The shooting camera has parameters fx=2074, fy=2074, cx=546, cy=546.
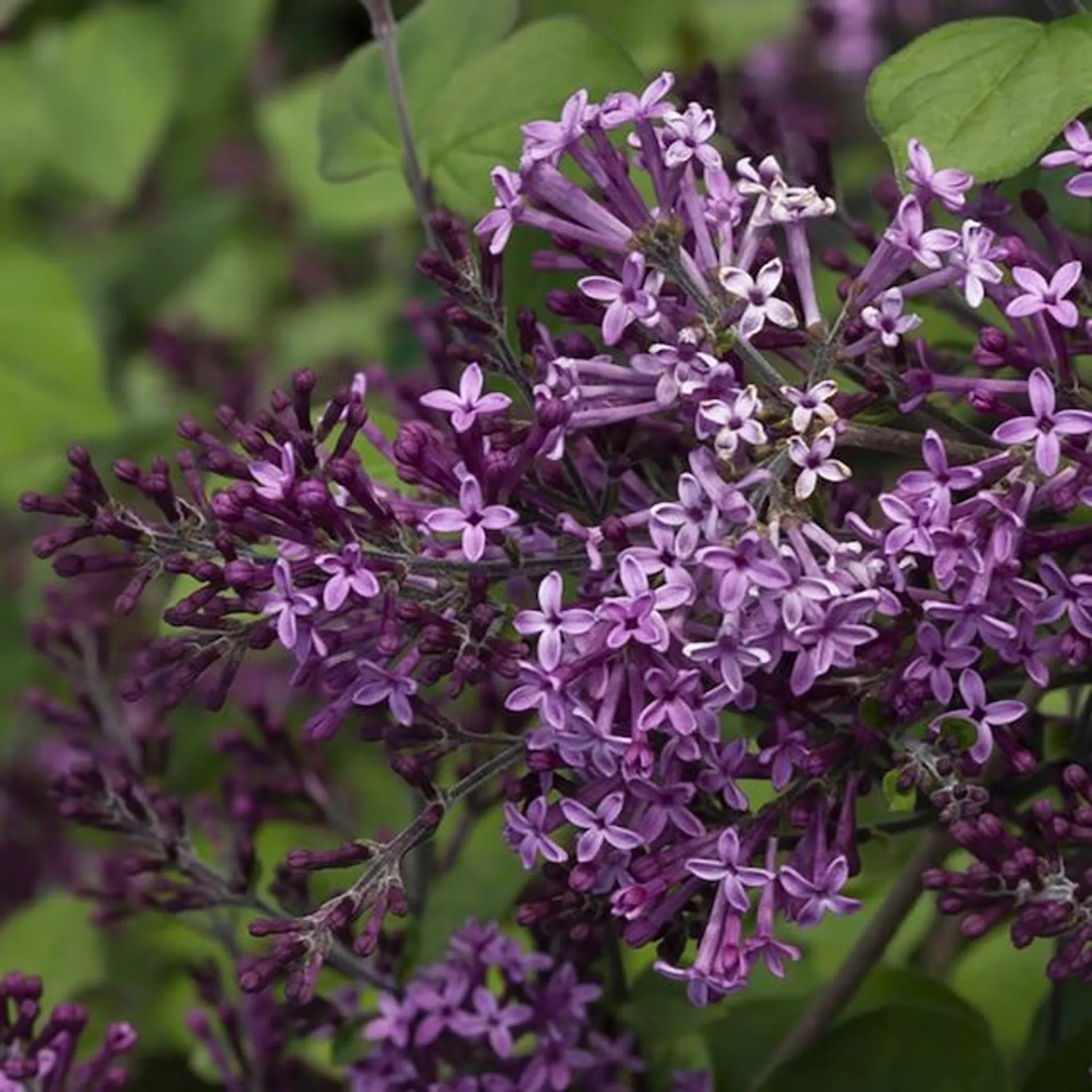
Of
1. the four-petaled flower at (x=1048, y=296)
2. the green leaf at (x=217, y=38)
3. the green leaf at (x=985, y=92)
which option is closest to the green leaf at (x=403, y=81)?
the green leaf at (x=985, y=92)

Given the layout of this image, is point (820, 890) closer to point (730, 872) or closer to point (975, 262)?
point (730, 872)

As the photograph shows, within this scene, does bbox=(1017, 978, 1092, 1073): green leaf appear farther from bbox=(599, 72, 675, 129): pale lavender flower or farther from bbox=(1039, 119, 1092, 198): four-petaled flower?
bbox=(599, 72, 675, 129): pale lavender flower

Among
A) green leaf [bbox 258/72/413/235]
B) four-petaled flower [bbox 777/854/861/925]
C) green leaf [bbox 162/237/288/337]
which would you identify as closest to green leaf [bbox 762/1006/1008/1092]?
four-petaled flower [bbox 777/854/861/925]

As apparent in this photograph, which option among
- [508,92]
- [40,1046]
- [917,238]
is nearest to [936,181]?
[917,238]

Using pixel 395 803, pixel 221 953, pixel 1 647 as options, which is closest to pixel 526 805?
pixel 221 953

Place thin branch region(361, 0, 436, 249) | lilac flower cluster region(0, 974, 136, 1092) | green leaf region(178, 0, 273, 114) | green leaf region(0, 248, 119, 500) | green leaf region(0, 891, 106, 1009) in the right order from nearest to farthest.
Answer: lilac flower cluster region(0, 974, 136, 1092) < thin branch region(361, 0, 436, 249) < green leaf region(0, 891, 106, 1009) < green leaf region(0, 248, 119, 500) < green leaf region(178, 0, 273, 114)

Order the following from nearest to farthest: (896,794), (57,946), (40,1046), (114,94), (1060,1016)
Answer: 1. (896,794)
2. (40,1046)
3. (1060,1016)
4. (57,946)
5. (114,94)
